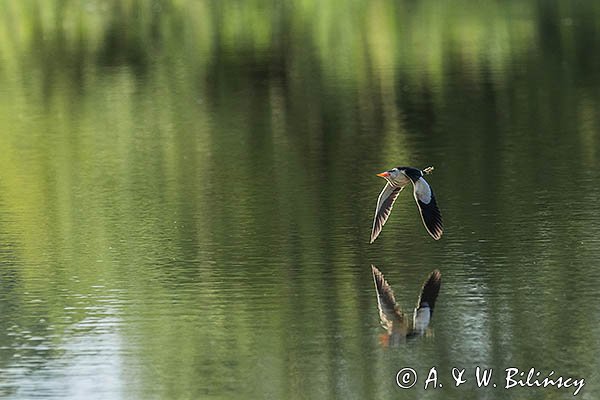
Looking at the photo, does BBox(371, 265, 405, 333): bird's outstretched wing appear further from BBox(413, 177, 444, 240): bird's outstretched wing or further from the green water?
BBox(413, 177, 444, 240): bird's outstretched wing

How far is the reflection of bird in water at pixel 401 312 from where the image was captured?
486 inches

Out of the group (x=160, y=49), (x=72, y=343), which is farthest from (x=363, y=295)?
(x=160, y=49)

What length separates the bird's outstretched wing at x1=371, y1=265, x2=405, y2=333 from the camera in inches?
501

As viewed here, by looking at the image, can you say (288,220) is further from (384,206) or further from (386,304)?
(386,304)

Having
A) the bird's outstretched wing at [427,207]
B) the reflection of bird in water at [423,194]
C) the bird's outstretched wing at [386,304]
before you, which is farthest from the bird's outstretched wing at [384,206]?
the bird's outstretched wing at [386,304]

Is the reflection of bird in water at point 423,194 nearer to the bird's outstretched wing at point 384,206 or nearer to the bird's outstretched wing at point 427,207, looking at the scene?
the bird's outstretched wing at point 427,207

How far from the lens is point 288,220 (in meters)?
17.1

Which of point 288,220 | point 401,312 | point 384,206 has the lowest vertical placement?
point 401,312

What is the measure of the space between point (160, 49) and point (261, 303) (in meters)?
26.3

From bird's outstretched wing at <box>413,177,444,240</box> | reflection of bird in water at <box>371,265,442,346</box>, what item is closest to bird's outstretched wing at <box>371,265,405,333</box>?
reflection of bird in water at <box>371,265,442,346</box>

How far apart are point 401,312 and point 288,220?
4284 mm

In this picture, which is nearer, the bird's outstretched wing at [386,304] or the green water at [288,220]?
the green water at [288,220]

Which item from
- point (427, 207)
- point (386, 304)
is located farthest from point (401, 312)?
point (427, 207)

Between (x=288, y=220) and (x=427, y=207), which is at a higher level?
(x=427, y=207)
